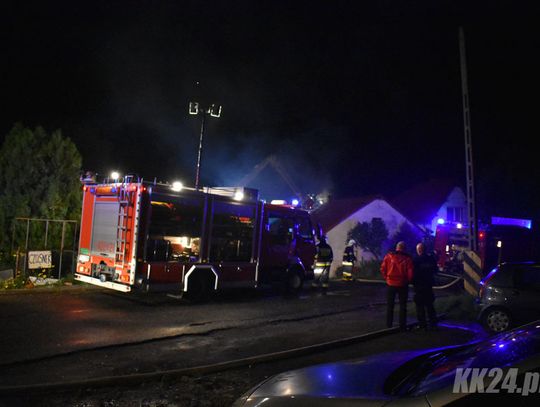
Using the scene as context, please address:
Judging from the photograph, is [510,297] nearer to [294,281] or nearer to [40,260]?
[294,281]

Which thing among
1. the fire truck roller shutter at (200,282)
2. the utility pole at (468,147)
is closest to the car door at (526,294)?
the utility pole at (468,147)

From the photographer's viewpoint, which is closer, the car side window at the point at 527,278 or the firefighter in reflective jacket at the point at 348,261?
the car side window at the point at 527,278

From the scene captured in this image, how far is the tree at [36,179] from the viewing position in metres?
13.2

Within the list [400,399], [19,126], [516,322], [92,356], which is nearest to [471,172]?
[516,322]

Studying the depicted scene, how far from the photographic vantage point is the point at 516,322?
821 centimetres

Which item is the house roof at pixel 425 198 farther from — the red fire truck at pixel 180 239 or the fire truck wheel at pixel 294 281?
the red fire truck at pixel 180 239

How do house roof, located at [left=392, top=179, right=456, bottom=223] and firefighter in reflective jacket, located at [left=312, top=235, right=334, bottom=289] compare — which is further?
house roof, located at [left=392, top=179, right=456, bottom=223]

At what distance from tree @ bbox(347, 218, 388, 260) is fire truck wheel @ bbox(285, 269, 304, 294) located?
332 inches

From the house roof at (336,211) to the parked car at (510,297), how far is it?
12227mm

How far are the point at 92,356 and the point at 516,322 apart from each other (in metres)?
7.10

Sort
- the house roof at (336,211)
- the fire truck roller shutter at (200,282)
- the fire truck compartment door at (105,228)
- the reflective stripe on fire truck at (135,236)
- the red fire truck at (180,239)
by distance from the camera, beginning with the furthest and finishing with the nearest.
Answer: the house roof at (336,211) → the fire truck roller shutter at (200,282) → the fire truck compartment door at (105,228) → the red fire truck at (180,239) → the reflective stripe on fire truck at (135,236)

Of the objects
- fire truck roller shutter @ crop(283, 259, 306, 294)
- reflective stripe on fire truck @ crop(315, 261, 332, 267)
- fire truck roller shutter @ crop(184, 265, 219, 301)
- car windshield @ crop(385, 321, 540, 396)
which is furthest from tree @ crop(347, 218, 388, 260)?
car windshield @ crop(385, 321, 540, 396)

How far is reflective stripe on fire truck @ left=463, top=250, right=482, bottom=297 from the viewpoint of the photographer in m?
10.7

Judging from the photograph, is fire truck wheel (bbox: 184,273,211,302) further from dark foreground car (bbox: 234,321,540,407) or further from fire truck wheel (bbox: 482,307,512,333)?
dark foreground car (bbox: 234,321,540,407)
